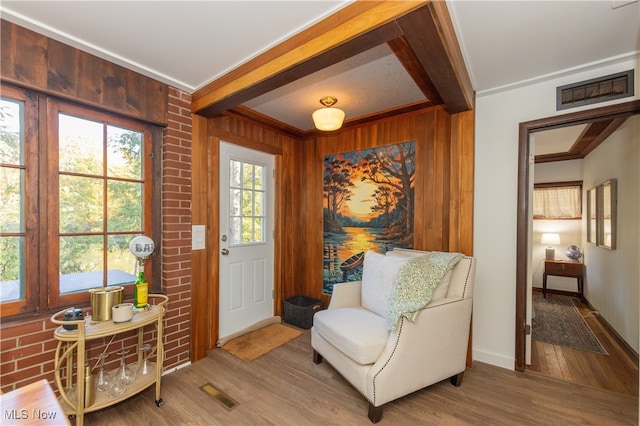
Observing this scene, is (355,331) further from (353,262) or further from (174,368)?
(174,368)

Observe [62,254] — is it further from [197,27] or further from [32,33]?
[197,27]

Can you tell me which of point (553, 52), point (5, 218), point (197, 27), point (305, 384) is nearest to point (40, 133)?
point (5, 218)

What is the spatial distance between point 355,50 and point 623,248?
3.45 m

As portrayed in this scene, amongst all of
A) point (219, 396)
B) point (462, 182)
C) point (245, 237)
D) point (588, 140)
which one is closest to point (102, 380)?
point (219, 396)

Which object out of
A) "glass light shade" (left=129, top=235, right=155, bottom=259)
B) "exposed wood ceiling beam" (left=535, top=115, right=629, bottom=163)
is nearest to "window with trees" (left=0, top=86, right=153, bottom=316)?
"glass light shade" (left=129, top=235, right=155, bottom=259)

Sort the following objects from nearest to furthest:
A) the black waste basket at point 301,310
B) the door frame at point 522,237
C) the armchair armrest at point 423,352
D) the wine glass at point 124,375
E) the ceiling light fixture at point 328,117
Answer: the armchair armrest at point 423,352
the wine glass at point 124,375
the door frame at point 522,237
the ceiling light fixture at point 328,117
the black waste basket at point 301,310

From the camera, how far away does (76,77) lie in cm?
185

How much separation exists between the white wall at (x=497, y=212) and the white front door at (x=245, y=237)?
2.18 meters

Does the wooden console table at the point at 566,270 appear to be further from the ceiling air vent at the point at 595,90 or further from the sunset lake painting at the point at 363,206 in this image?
the ceiling air vent at the point at 595,90

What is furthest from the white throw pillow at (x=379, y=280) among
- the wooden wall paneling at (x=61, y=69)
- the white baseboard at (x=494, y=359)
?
the wooden wall paneling at (x=61, y=69)

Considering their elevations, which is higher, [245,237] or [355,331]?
[245,237]

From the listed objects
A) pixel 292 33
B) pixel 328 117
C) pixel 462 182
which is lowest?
pixel 462 182

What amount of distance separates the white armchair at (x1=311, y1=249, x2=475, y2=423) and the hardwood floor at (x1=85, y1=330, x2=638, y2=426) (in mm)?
150

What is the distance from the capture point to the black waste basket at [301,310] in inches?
125
